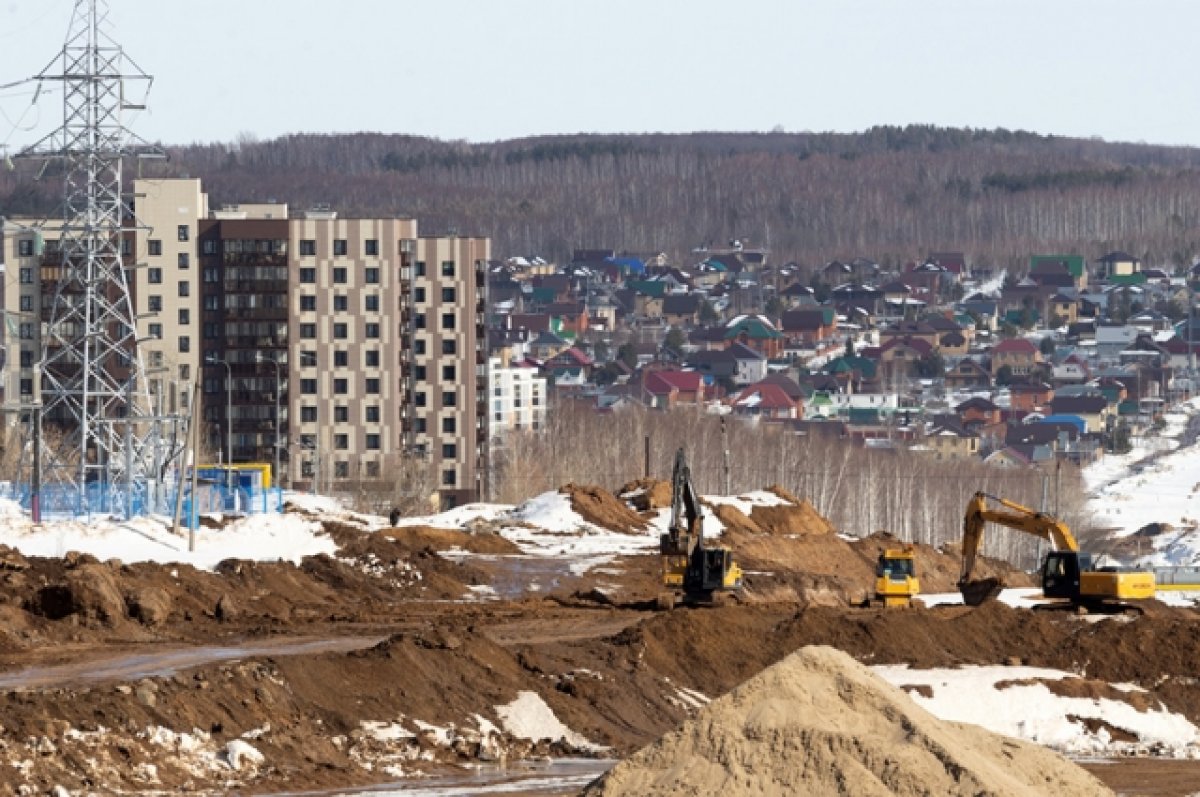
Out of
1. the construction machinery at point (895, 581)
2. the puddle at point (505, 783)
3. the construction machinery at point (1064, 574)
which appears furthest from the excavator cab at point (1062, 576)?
the puddle at point (505, 783)

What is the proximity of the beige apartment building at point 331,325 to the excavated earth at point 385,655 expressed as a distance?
59768 mm

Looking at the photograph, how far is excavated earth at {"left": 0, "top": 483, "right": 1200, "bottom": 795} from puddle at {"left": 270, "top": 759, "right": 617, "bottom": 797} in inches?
20.5

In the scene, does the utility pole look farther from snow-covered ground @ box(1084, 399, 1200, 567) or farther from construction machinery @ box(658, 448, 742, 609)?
construction machinery @ box(658, 448, 742, 609)

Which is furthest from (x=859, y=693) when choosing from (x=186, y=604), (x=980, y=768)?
(x=186, y=604)

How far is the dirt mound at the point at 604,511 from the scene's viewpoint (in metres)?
72.8

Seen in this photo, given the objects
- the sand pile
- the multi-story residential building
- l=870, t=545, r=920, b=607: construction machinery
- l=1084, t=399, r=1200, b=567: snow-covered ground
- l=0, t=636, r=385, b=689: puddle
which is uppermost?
the sand pile

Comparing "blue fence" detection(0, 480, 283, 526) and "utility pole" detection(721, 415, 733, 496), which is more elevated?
"blue fence" detection(0, 480, 283, 526)

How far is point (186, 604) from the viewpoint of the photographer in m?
49.7

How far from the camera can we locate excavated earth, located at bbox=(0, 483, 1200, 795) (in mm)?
33094

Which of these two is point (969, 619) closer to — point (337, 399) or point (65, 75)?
point (65, 75)

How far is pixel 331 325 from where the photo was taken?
12656cm

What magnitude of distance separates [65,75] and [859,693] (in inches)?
1796

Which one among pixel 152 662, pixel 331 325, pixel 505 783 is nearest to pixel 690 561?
pixel 152 662

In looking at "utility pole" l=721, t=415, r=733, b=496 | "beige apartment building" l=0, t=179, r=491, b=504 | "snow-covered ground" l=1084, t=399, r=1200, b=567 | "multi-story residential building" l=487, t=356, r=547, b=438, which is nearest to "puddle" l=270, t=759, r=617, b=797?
"utility pole" l=721, t=415, r=733, b=496
